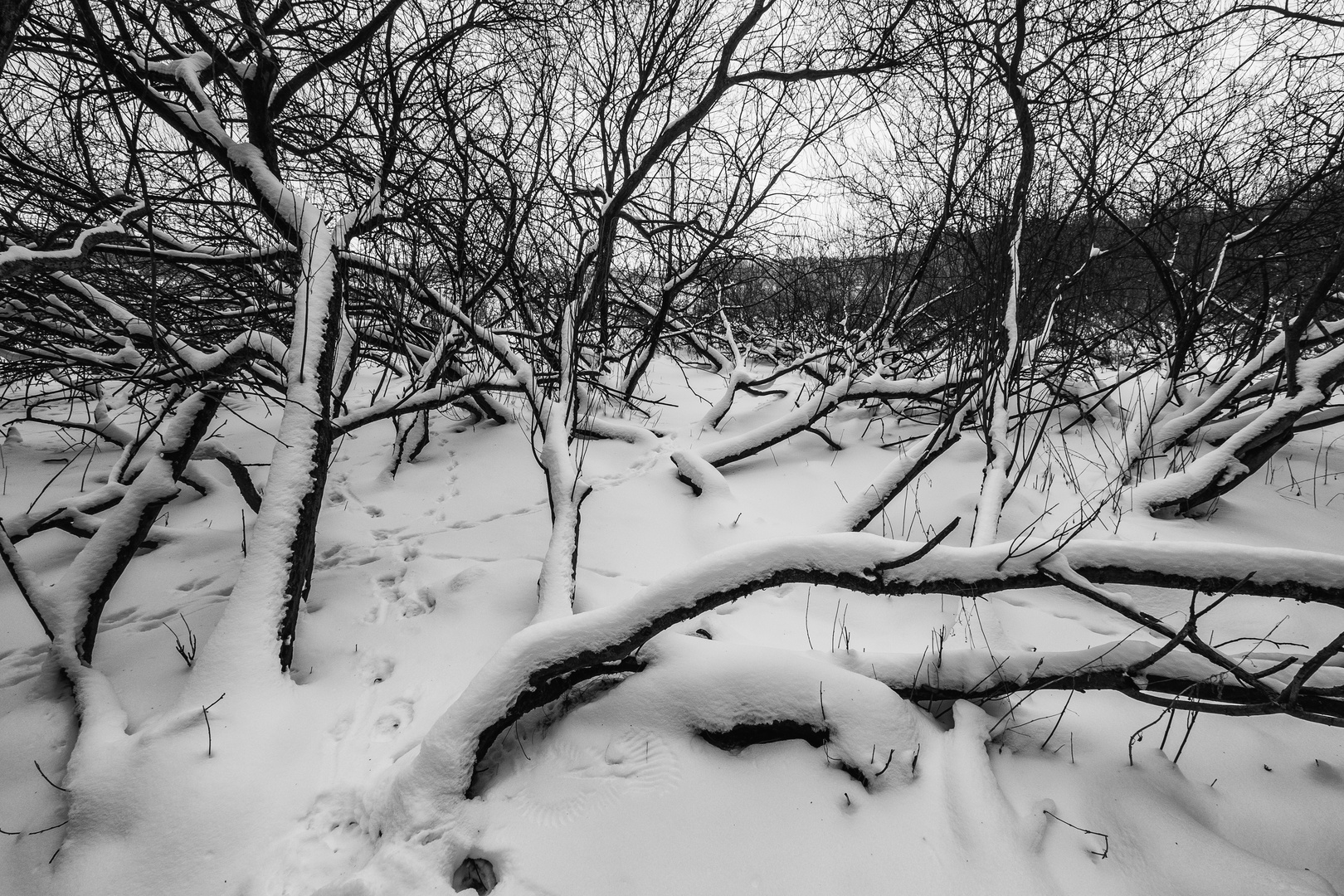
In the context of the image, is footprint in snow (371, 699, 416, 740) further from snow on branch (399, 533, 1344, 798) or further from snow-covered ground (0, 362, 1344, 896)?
snow on branch (399, 533, 1344, 798)

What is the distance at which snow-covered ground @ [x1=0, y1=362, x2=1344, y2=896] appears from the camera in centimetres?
139

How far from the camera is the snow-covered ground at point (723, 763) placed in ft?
4.57

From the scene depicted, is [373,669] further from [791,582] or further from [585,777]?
[791,582]

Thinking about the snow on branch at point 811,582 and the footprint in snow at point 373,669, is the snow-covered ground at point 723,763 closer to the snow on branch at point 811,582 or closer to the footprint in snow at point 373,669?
the footprint in snow at point 373,669

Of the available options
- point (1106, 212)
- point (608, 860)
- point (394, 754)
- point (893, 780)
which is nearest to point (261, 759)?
point (394, 754)

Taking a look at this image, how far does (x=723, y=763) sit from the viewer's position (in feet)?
5.44

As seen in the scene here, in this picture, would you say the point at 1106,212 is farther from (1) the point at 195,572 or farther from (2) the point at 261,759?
(1) the point at 195,572

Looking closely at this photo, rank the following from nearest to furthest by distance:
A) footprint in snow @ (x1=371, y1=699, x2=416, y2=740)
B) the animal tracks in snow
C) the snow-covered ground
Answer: the snow-covered ground
the animal tracks in snow
footprint in snow @ (x1=371, y1=699, x2=416, y2=740)

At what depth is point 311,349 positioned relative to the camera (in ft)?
7.67

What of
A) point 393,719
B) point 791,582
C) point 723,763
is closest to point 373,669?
point 393,719

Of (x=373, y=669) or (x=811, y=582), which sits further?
(x=373, y=669)

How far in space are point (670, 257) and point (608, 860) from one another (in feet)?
15.6

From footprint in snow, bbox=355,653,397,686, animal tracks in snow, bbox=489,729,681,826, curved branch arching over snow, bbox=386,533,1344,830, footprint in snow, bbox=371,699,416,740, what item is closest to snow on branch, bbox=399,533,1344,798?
curved branch arching over snow, bbox=386,533,1344,830

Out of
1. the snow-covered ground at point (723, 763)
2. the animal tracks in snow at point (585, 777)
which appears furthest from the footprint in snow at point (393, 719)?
the animal tracks in snow at point (585, 777)
